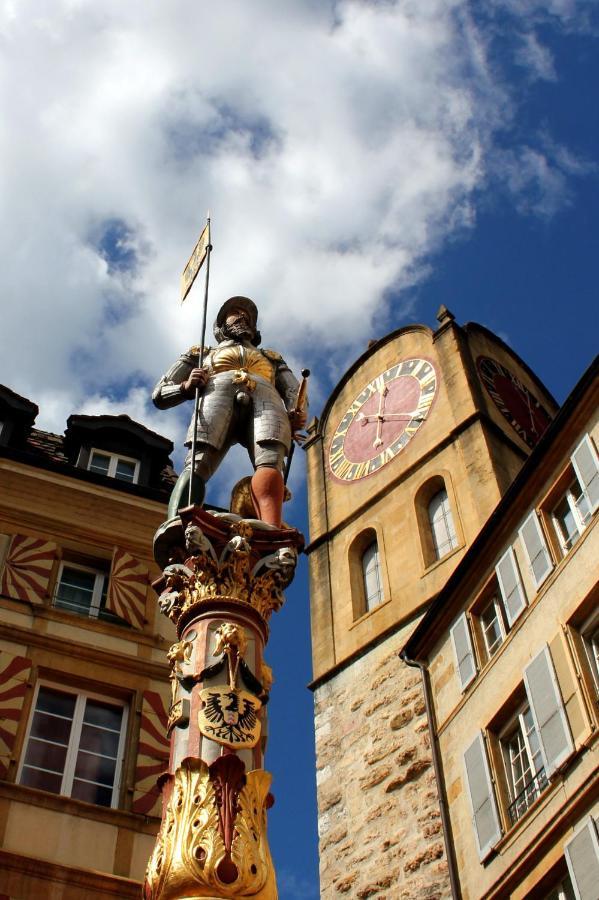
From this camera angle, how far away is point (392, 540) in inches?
1069

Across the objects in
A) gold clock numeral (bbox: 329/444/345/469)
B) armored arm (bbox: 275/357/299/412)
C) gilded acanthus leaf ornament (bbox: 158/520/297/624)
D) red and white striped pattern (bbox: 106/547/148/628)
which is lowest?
gilded acanthus leaf ornament (bbox: 158/520/297/624)

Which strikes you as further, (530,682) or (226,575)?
(530,682)

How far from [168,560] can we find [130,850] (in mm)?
4029

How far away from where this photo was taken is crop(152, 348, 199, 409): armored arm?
372 inches

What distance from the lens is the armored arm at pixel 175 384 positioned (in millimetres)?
9445

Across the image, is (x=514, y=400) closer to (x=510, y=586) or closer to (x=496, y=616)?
(x=496, y=616)

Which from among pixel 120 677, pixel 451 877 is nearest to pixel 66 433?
pixel 120 677

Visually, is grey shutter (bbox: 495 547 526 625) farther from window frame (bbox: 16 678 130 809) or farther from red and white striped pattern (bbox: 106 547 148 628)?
window frame (bbox: 16 678 130 809)

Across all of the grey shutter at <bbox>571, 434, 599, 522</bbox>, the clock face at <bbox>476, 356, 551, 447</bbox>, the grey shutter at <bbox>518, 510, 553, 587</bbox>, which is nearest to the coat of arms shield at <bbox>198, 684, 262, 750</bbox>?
the grey shutter at <bbox>571, 434, 599, 522</bbox>

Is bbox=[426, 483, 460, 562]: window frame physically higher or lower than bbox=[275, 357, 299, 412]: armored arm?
higher

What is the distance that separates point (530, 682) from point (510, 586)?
2.24 meters

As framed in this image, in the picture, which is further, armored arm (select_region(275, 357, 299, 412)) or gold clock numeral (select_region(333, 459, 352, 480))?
gold clock numeral (select_region(333, 459, 352, 480))

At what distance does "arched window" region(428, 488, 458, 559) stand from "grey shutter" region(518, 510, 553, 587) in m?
8.83

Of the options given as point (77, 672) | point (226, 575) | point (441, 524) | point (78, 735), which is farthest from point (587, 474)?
point (441, 524)
